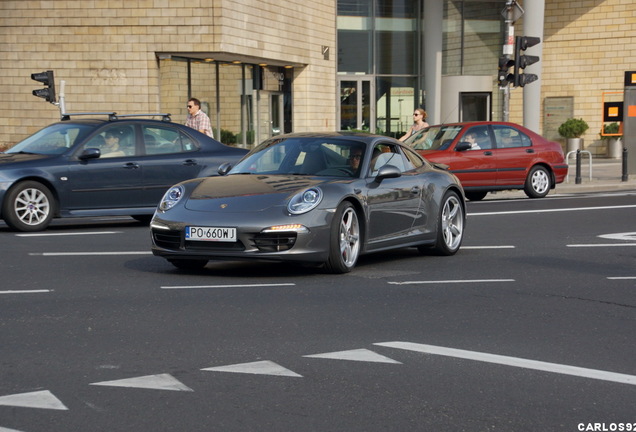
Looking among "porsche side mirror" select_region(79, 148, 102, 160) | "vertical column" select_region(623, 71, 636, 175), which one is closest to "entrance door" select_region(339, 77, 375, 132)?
"vertical column" select_region(623, 71, 636, 175)

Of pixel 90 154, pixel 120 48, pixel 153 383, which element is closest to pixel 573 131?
pixel 120 48

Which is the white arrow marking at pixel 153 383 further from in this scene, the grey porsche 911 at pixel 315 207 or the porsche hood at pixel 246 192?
the porsche hood at pixel 246 192

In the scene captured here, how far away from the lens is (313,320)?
7457 mm

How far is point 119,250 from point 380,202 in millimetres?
3031

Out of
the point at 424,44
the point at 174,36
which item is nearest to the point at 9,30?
the point at 174,36

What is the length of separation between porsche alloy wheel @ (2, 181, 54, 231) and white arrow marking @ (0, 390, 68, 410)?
895 centimetres

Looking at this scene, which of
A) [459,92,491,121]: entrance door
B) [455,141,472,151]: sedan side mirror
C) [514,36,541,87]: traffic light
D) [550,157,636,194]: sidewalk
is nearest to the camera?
[455,141,472,151]: sedan side mirror

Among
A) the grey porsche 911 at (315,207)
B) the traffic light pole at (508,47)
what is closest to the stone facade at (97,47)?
the traffic light pole at (508,47)

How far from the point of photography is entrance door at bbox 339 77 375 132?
3881 cm

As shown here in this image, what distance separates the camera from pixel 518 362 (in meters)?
6.16

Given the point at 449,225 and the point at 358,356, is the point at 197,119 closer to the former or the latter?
the point at 449,225

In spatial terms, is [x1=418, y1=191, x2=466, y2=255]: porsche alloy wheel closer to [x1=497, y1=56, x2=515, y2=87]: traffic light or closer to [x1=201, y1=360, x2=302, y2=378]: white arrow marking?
[x1=201, y1=360, x2=302, y2=378]: white arrow marking

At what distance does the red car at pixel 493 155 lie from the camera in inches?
800

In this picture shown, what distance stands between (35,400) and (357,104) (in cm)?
3448
